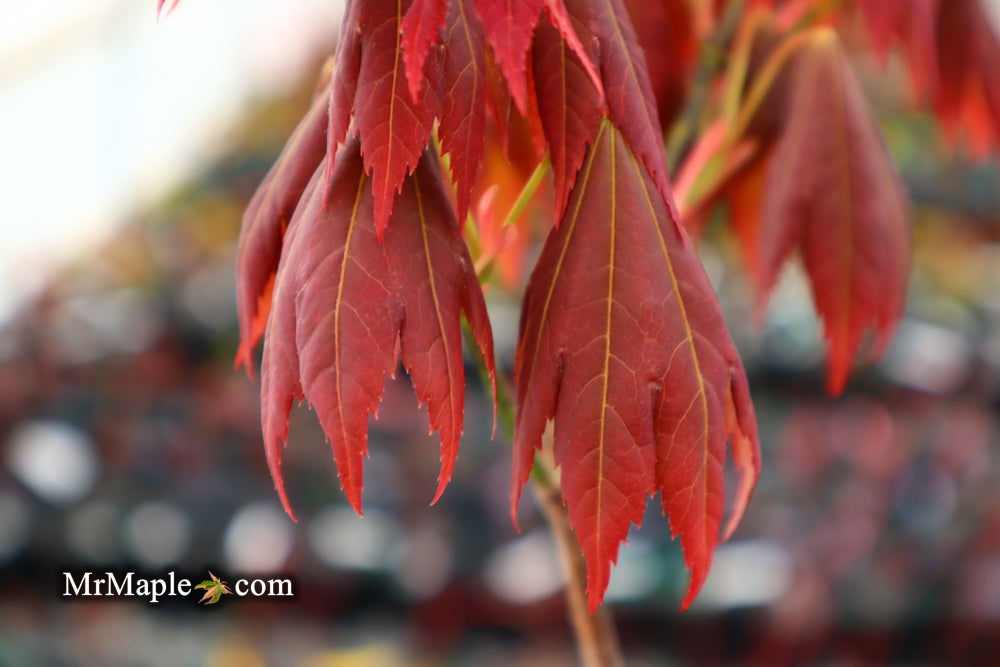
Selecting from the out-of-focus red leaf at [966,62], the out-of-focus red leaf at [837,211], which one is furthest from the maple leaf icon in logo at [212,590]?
the out-of-focus red leaf at [966,62]

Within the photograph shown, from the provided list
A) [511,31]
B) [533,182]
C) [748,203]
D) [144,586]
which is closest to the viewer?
[511,31]

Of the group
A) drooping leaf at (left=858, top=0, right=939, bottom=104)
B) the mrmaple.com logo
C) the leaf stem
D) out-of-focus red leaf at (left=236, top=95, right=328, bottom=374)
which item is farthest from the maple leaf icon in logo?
drooping leaf at (left=858, top=0, right=939, bottom=104)

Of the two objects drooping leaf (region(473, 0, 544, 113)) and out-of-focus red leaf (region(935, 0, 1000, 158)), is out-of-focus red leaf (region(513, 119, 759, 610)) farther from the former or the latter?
out-of-focus red leaf (region(935, 0, 1000, 158))

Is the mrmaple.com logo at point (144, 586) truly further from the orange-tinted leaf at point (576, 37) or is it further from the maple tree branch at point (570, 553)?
the orange-tinted leaf at point (576, 37)

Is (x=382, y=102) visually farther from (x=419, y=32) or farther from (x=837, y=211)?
(x=837, y=211)

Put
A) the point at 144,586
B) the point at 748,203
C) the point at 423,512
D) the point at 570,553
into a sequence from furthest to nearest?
1. the point at 423,512
2. the point at 748,203
3. the point at 144,586
4. the point at 570,553

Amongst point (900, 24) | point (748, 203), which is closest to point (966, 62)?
point (900, 24)
